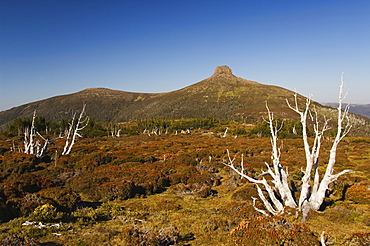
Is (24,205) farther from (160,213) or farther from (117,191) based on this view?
(160,213)

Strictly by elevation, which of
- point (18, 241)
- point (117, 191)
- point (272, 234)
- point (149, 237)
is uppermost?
point (18, 241)

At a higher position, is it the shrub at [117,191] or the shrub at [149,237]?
the shrub at [149,237]

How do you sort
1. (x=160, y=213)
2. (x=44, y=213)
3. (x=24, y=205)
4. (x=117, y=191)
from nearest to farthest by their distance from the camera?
1. (x=44, y=213)
2. (x=24, y=205)
3. (x=160, y=213)
4. (x=117, y=191)

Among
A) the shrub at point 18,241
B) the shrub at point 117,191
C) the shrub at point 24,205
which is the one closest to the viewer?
the shrub at point 18,241

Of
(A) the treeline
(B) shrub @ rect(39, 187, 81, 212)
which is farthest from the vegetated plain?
(A) the treeline

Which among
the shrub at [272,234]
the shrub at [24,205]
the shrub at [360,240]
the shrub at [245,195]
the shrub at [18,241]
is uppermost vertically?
the shrub at [18,241]

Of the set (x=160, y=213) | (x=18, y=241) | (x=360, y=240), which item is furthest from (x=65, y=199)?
(x=360, y=240)

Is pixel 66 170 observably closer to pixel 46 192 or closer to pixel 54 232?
pixel 46 192

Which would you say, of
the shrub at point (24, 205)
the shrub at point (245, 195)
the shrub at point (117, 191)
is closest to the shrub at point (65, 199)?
the shrub at point (24, 205)

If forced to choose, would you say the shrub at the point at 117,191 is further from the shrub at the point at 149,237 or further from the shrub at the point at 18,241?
the shrub at the point at 18,241

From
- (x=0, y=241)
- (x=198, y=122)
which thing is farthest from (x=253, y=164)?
(x=198, y=122)

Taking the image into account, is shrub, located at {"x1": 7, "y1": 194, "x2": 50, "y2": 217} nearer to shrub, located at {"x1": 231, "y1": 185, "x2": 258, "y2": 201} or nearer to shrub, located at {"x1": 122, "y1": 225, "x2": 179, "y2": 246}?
shrub, located at {"x1": 122, "y1": 225, "x2": 179, "y2": 246}

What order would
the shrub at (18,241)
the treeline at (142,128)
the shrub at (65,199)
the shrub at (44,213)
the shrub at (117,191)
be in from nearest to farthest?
the shrub at (18,241), the shrub at (44,213), the shrub at (65,199), the shrub at (117,191), the treeline at (142,128)

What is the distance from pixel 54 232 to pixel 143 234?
3.53m
